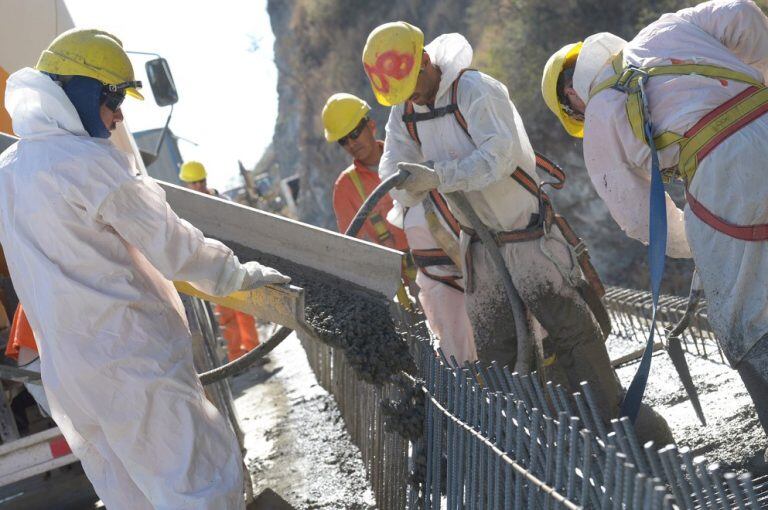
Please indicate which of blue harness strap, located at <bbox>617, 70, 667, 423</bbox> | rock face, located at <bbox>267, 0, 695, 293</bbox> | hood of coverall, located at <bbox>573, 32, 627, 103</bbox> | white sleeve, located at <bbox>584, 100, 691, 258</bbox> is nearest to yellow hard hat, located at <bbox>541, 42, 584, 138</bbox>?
hood of coverall, located at <bbox>573, 32, 627, 103</bbox>

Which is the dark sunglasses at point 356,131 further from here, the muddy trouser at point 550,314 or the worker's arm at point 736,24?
the worker's arm at point 736,24

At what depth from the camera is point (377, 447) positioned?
552 cm

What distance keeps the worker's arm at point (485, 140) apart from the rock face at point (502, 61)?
A: 981 cm

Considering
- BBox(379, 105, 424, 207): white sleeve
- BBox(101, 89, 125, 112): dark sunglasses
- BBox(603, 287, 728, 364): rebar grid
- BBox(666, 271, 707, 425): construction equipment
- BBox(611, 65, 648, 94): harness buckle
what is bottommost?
BBox(603, 287, 728, 364): rebar grid

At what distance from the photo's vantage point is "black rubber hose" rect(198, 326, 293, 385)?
4.86 m

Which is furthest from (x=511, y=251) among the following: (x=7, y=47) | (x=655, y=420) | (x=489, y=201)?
(x=7, y=47)

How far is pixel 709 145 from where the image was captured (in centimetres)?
366

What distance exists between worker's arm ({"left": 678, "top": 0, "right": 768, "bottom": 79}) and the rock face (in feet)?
35.1

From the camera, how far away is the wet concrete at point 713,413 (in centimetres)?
433

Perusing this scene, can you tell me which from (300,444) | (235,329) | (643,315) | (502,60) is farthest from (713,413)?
(502,60)

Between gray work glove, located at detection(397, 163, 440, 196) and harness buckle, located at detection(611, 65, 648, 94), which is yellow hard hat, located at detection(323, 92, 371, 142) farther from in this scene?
harness buckle, located at detection(611, 65, 648, 94)

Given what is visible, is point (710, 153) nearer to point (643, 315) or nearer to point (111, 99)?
point (111, 99)

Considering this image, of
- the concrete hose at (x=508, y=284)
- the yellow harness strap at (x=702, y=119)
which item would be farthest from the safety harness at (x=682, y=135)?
the concrete hose at (x=508, y=284)

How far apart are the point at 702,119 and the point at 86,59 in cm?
248
